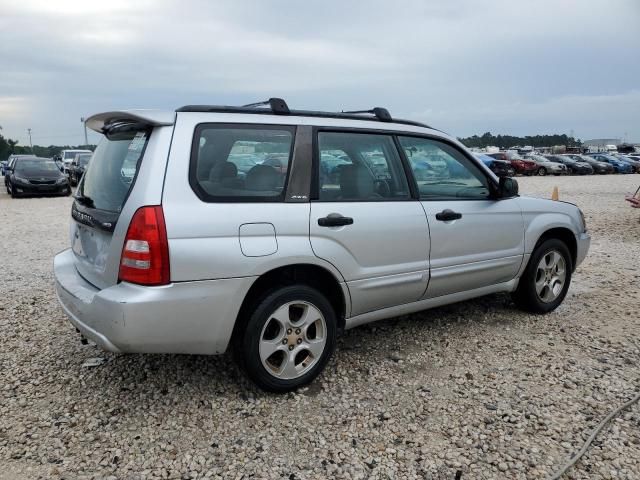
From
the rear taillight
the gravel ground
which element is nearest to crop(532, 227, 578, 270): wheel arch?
the gravel ground

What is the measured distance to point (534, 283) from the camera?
4.54 metres

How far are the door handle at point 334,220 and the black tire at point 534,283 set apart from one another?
2090 mm

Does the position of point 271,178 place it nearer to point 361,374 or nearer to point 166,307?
point 166,307

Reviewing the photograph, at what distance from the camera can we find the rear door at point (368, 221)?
127 inches

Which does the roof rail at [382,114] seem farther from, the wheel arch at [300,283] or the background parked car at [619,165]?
the background parked car at [619,165]

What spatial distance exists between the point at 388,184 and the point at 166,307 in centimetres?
175

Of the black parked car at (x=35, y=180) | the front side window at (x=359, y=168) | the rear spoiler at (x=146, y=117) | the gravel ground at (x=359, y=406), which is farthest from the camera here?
the black parked car at (x=35, y=180)

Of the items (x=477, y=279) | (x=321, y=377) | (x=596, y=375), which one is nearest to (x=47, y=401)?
(x=321, y=377)

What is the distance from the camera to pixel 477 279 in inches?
161

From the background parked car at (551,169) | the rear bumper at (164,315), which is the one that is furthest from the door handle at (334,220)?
the background parked car at (551,169)

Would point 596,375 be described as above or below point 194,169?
below

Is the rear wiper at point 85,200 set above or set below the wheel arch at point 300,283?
above

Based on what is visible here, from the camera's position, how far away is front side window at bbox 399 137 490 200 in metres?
3.78

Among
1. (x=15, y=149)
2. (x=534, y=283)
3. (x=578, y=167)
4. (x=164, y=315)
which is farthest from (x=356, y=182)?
(x=15, y=149)
